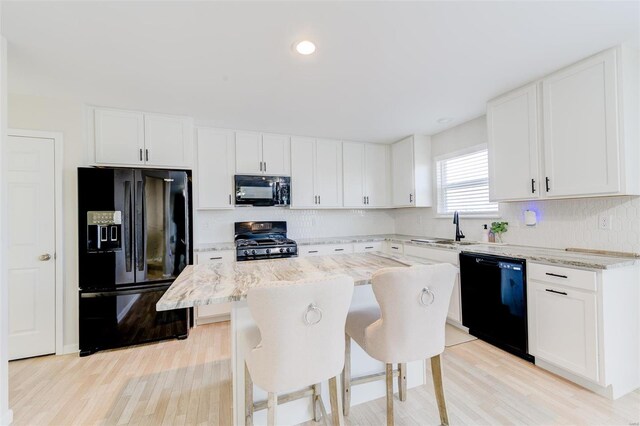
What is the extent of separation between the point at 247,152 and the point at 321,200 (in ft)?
4.28

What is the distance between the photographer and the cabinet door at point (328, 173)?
4.23 metres

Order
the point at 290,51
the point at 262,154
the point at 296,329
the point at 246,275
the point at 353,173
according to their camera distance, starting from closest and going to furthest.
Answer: the point at 296,329 → the point at 246,275 → the point at 290,51 → the point at 262,154 → the point at 353,173

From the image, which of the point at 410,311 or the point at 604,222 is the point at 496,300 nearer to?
the point at 604,222

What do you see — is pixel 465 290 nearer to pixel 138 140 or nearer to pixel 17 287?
pixel 138 140

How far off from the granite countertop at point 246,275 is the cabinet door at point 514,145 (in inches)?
59.8

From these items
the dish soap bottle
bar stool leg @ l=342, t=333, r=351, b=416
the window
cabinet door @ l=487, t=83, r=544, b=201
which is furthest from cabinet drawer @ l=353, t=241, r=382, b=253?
bar stool leg @ l=342, t=333, r=351, b=416

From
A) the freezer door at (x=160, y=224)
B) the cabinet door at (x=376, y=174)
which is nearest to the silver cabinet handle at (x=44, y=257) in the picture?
the freezer door at (x=160, y=224)

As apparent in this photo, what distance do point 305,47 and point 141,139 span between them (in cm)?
228

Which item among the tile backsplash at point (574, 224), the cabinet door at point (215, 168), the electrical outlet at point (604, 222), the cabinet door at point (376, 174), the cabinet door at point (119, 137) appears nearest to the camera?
the tile backsplash at point (574, 224)

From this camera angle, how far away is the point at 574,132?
7.24 ft

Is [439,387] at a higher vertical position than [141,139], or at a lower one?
lower

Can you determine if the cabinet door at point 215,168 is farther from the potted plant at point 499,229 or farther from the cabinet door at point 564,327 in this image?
the cabinet door at point 564,327

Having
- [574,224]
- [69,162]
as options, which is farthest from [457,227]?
[69,162]

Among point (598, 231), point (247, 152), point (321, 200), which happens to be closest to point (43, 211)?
point (247, 152)
